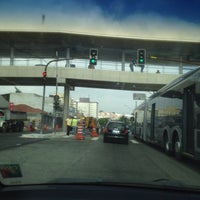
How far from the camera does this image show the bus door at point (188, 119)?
1364cm

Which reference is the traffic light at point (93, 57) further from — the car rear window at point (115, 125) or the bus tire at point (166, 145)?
the bus tire at point (166, 145)

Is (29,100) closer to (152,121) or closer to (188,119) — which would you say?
(152,121)

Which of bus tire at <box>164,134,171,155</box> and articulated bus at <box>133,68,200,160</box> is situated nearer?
articulated bus at <box>133,68,200,160</box>

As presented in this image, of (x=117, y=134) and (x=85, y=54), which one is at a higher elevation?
(x=85, y=54)

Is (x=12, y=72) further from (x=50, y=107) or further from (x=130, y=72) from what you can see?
(x=50, y=107)

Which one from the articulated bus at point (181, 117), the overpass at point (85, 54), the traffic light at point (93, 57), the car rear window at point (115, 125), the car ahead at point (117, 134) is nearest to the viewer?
the articulated bus at point (181, 117)

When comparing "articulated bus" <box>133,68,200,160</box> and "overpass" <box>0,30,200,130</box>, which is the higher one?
"overpass" <box>0,30,200,130</box>

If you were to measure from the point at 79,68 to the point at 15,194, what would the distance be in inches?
1807

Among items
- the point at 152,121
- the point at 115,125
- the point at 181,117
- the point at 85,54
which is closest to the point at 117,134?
the point at 115,125

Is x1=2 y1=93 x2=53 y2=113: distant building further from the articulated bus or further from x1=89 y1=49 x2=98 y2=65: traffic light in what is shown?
the articulated bus

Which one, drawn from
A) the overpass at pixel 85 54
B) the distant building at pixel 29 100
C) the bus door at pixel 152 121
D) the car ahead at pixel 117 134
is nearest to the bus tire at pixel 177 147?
the bus door at pixel 152 121

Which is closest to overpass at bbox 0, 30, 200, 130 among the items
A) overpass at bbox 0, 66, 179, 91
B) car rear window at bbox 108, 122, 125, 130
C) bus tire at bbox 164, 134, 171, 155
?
overpass at bbox 0, 66, 179, 91

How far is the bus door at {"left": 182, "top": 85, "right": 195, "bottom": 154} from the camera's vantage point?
44.8 ft

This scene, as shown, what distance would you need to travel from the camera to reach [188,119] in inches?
560
